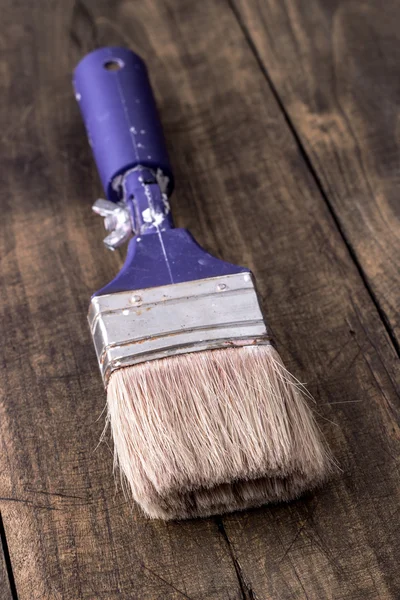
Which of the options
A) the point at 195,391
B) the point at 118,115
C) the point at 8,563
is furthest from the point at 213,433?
the point at 118,115

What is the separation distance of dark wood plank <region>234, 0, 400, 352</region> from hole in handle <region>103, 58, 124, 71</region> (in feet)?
1.13

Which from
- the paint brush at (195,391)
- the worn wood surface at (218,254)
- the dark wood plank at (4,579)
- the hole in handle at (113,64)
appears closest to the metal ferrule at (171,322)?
the paint brush at (195,391)

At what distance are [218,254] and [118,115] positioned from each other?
292 mm

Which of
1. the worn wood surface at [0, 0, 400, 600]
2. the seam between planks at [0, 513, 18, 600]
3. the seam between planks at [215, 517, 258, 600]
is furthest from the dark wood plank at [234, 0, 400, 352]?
the seam between planks at [0, 513, 18, 600]

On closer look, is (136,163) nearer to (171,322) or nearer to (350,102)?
(171,322)

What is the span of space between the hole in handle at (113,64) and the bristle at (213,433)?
61cm

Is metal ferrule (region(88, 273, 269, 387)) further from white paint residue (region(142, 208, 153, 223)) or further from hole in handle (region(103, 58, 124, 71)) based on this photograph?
hole in handle (region(103, 58, 124, 71))

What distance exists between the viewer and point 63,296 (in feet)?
4.37

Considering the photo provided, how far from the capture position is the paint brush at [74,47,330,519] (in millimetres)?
1030

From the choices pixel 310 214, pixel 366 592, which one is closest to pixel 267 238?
pixel 310 214

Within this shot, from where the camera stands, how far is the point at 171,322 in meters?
1.11

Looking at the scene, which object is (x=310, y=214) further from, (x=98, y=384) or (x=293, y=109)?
(x=98, y=384)

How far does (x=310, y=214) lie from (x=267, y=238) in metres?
0.09

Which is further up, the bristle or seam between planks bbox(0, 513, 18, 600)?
the bristle
